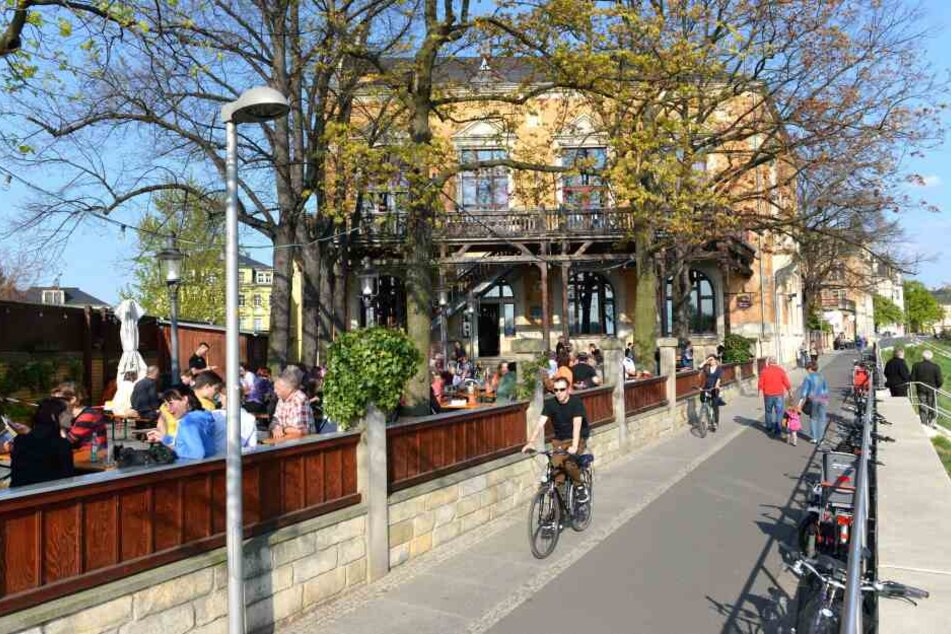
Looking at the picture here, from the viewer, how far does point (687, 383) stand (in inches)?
768

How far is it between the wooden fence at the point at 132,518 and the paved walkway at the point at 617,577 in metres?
0.98

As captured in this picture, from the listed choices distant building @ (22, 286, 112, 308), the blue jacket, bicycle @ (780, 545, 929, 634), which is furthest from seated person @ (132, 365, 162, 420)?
distant building @ (22, 286, 112, 308)

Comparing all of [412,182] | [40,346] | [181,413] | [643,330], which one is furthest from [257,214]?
[181,413]

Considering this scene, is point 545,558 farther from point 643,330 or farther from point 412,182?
point 643,330

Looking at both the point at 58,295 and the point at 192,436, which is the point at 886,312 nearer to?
the point at 58,295

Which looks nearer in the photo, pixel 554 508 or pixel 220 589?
pixel 220 589

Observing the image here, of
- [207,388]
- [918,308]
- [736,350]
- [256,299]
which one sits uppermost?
[256,299]

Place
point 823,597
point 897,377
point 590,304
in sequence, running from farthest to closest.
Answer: point 590,304 < point 897,377 < point 823,597

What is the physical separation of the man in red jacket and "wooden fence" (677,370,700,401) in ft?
7.33

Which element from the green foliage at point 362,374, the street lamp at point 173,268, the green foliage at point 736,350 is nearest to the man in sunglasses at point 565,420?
the green foliage at point 362,374

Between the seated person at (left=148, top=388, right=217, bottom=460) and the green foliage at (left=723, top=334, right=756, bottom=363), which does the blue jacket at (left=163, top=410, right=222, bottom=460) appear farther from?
the green foliage at (left=723, top=334, right=756, bottom=363)

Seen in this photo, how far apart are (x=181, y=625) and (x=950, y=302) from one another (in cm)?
21410

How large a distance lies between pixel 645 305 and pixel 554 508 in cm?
1241

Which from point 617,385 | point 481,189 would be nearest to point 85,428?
point 617,385
